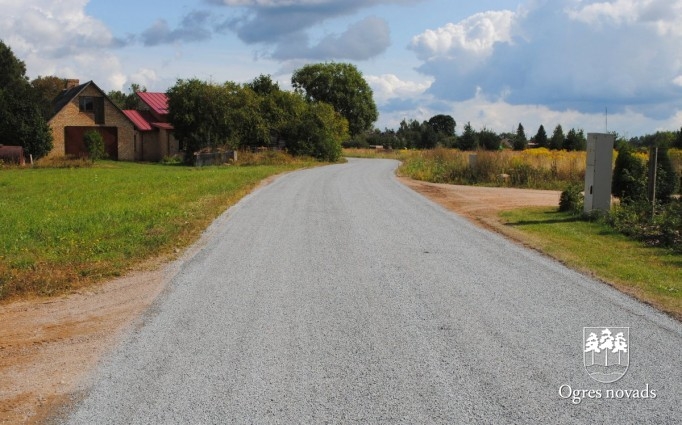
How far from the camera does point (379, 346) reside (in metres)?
6.14

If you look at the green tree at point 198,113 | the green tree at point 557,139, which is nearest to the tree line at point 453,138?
the green tree at point 557,139

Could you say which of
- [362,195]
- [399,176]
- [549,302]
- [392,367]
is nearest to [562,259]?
[549,302]

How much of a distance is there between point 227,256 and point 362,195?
1159 centimetres

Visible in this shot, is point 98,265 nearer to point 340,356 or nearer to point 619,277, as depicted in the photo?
point 340,356

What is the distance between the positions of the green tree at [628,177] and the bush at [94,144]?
3633 cm

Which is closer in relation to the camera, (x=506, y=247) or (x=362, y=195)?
(x=506, y=247)

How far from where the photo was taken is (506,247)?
1212cm

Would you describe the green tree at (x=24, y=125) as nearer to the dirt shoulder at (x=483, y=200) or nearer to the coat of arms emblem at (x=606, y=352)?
the dirt shoulder at (x=483, y=200)

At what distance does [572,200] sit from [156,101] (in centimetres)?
4857

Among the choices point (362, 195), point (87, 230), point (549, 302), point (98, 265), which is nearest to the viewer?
point (549, 302)

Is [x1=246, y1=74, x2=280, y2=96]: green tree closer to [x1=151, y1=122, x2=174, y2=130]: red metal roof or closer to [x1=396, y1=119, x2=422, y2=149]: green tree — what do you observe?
[x1=151, y1=122, x2=174, y2=130]: red metal roof

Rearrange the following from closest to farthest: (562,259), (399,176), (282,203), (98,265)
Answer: (98,265), (562,259), (282,203), (399,176)

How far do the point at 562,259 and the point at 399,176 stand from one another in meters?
25.0

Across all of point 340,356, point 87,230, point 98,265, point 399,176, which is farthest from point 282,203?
point 399,176
